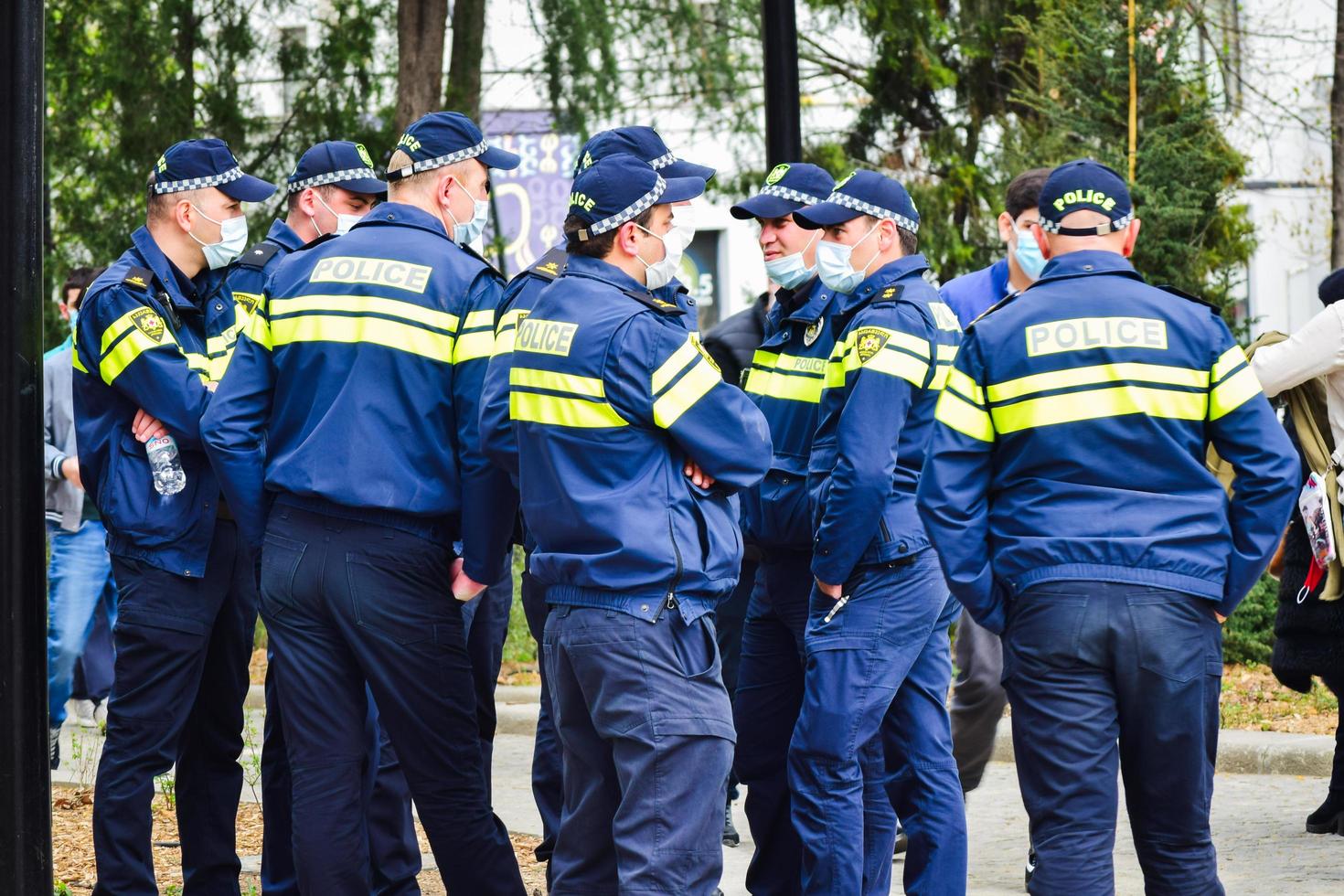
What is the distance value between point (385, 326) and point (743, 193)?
9.78 meters

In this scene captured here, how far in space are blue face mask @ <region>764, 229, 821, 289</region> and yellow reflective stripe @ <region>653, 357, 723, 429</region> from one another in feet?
4.85

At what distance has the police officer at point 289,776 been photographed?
5.34m

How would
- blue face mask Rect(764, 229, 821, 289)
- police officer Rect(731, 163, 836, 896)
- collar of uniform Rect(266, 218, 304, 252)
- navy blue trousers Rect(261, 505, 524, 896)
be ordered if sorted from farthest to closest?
collar of uniform Rect(266, 218, 304, 252) < blue face mask Rect(764, 229, 821, 289) < police officer Rect(731, 163, 836, 896) < navy blue trousers Rect(261, 505, 524, 896)

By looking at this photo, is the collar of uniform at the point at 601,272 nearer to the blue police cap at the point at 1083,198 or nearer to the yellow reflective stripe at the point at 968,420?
the yellow reflective stripe at the point at 968,420

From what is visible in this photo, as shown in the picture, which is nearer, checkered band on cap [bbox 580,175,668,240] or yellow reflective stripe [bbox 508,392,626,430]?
yellow reflective stripe [bbox 508,392,626,430]

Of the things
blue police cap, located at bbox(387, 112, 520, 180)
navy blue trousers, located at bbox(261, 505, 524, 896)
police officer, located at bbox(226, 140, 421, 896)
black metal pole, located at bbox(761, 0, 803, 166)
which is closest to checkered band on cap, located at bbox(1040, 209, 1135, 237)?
blue police cap, located at bbox(387, 112, 520, 180)

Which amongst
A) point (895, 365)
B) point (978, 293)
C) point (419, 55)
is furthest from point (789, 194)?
point (419, 55)

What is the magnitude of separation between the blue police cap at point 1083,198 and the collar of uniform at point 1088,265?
0.21 ft

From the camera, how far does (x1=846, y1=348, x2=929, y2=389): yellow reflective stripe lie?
4.84 meters

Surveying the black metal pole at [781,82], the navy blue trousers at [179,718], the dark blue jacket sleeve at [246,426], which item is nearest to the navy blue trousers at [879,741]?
the dark blue jacket sleeve at [246,426]

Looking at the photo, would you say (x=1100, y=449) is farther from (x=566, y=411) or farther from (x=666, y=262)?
(x=566, y=411)

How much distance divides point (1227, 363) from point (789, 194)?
1823 mm

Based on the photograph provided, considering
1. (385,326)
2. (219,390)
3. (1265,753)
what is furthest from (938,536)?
(1265,753)

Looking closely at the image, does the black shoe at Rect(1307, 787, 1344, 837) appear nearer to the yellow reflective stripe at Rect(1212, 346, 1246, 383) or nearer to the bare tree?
the yellow reflective stripe at Rect(1212, 346, 1246, 383)
